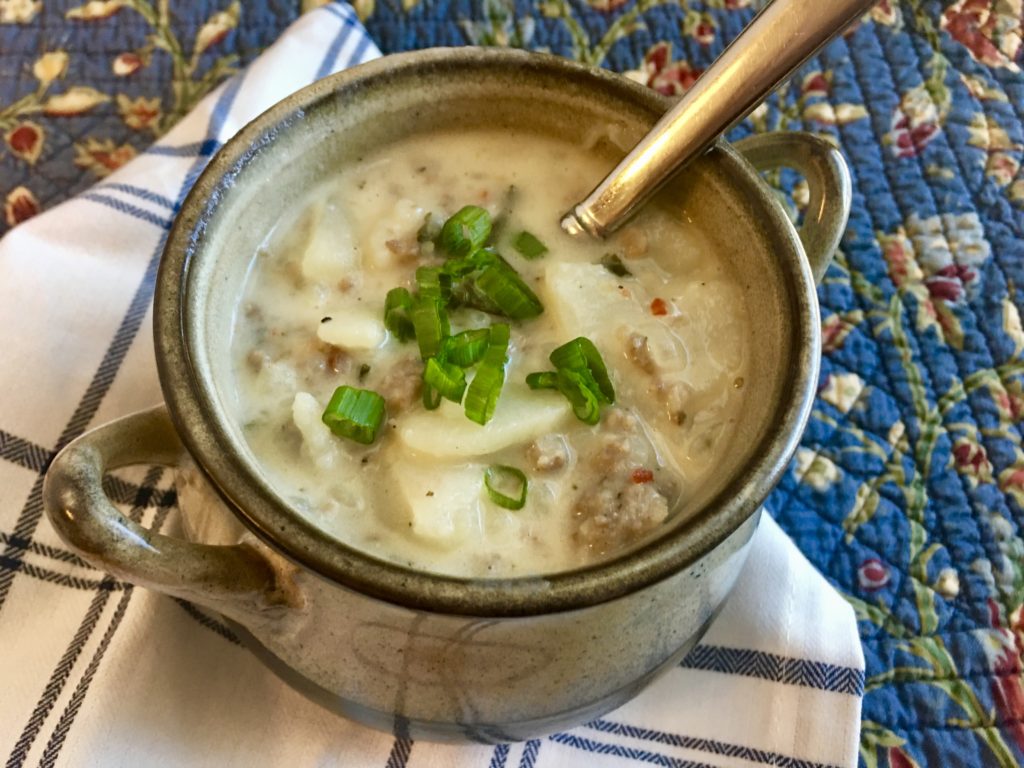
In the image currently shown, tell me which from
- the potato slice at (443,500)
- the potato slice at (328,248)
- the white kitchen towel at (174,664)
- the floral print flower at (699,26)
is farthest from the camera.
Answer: the floral print flower at (699,26)

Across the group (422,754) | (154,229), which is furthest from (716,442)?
(154,229)

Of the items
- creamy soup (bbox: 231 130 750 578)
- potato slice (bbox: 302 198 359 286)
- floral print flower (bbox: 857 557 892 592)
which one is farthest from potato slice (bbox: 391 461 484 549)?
floral print flower (bbox: 857 557 892 592)

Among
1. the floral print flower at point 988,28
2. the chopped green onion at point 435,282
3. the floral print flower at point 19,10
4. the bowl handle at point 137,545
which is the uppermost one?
the floral print flower at point 988,28

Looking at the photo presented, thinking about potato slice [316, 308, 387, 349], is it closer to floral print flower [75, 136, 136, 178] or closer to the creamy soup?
the creamy soup

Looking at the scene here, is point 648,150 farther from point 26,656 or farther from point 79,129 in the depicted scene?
point 79,129

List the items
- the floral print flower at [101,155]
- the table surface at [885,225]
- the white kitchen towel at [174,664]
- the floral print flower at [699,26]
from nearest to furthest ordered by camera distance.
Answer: the white kitchen towel at [174,664]
the table surface at [885,225]
the floral print flower at [101,155]
the floral print flower at [699,26]

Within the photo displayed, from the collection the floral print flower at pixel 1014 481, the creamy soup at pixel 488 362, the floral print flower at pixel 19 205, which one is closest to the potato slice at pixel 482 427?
the creamy soup at pixel 488 362

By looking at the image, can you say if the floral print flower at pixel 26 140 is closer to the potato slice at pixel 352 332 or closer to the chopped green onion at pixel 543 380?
the potato slice at pixel 352 332
